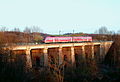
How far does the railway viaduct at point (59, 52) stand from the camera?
3005cm

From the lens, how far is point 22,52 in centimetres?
3120

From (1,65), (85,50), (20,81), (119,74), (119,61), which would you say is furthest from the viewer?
(85,50)

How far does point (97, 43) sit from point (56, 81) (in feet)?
109

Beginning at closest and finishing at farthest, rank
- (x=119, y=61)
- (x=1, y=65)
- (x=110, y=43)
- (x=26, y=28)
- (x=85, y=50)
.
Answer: (x=1, y=65) → (x=119, y=61) → (x=85, y=50) → (x=110, y=43) → (x=26, y=28)

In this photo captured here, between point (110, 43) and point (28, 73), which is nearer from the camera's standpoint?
point (28, 73)

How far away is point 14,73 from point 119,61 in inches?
1033

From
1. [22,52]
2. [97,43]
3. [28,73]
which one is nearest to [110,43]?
[97,43]

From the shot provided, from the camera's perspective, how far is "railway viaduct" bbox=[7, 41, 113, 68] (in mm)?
30047

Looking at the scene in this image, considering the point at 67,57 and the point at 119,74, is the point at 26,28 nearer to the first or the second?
the point at 67,57

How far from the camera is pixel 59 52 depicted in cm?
3650

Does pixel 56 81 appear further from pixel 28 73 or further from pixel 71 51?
pixel 71 51

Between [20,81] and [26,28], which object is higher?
[26,28]

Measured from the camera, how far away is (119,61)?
118ft

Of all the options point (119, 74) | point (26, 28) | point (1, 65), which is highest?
point (26, 28)
